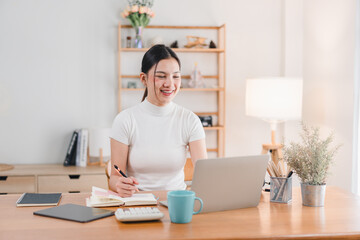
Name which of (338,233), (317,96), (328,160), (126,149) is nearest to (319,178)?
(328,160)

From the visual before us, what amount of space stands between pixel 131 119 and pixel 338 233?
1.17m

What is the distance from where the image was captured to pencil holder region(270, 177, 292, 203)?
1.75m

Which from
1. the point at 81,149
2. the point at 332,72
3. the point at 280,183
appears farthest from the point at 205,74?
the point at 280,183

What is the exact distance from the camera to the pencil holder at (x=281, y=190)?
175 cm

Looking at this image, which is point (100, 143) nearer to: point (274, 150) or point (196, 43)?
point (196, 43)

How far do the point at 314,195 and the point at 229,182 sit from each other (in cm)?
36

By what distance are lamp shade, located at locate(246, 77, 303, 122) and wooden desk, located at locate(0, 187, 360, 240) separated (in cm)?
179

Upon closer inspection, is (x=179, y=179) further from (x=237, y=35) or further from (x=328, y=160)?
(x=237, y=35)

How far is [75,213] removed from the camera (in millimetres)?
1543

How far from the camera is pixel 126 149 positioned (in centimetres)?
215

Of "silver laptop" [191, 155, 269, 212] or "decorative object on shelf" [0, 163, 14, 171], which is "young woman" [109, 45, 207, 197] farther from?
"decorative object on shelf" [0, 163, 14, 171]

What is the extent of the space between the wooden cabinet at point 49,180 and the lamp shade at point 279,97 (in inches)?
55.1

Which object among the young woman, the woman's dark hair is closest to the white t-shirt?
the young woman

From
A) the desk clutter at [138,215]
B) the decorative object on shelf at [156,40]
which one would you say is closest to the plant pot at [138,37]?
the decorative object on shelf at [156,40]
